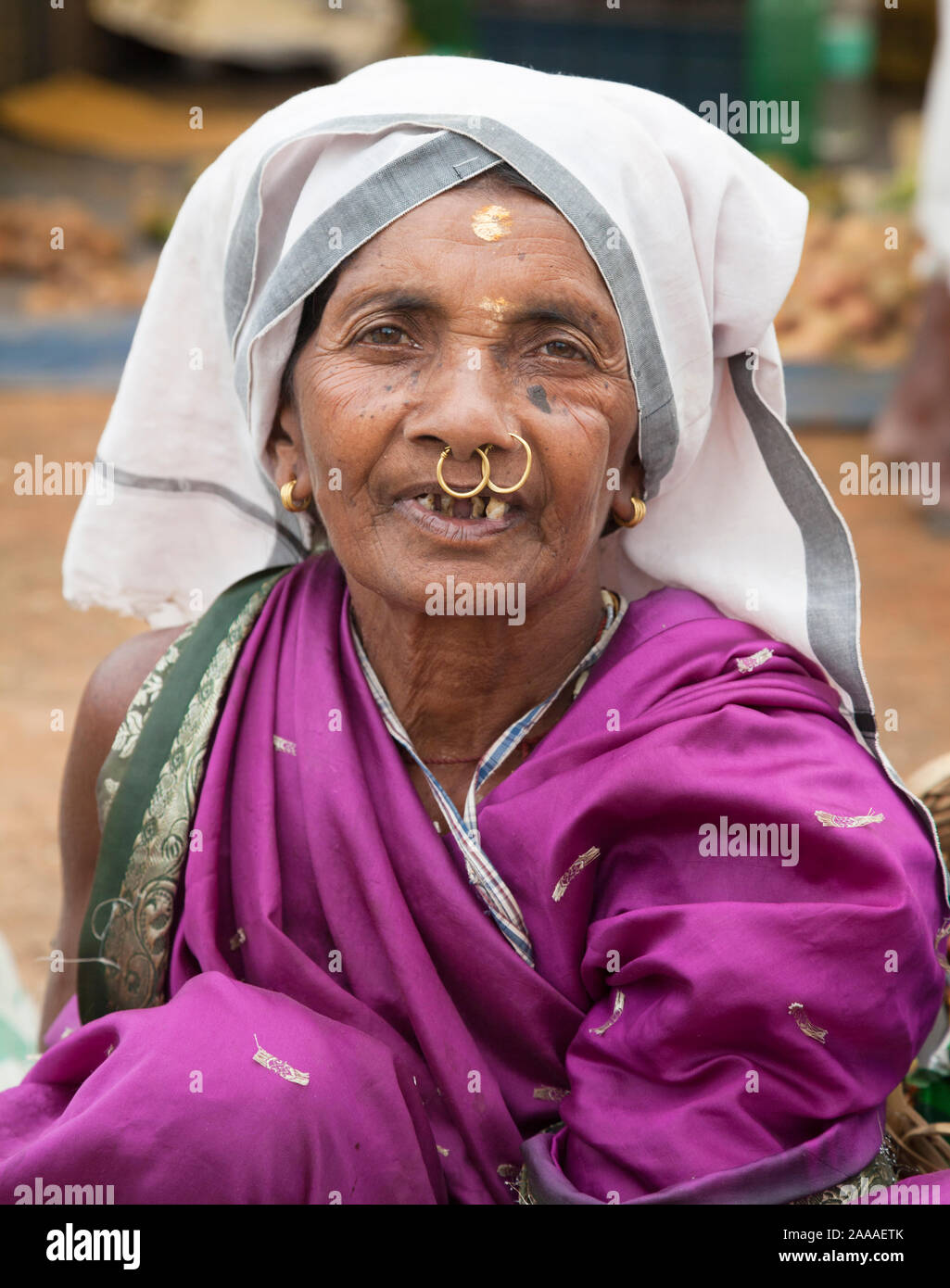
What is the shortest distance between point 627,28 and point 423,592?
35.0 ft

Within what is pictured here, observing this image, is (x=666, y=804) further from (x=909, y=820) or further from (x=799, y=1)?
(x=799, y=1)

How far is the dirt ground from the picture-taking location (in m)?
4.47

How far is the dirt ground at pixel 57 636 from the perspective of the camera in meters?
4.47

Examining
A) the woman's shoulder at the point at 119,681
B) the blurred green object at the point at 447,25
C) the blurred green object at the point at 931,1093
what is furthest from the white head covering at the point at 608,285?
the blurred green object at the point at 447,25

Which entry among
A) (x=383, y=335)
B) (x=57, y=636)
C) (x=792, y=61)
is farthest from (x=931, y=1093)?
(x=792, y=61)

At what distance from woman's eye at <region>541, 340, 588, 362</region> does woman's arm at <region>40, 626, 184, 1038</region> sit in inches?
34.1

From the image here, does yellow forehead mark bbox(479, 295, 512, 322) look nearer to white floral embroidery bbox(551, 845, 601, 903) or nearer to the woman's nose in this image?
the woman's nose

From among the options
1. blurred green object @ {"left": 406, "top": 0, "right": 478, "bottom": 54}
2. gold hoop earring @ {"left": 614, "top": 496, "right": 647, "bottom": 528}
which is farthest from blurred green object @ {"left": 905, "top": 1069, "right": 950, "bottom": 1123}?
blurred green object @ {"left": 406, "top": 0, "right": 478, "bottom": 54}

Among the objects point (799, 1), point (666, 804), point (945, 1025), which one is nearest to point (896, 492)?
point (799, 1)

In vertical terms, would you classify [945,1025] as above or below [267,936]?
below

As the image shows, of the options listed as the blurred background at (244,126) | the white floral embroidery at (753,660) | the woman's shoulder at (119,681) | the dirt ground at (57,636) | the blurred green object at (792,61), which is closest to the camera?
the white floral embroidery at (753,660)

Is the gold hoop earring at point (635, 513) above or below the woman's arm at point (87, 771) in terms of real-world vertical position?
above

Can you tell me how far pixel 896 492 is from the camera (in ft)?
24.8

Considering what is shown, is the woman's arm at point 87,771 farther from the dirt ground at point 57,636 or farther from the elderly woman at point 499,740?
the dirt ground at point 57,636
